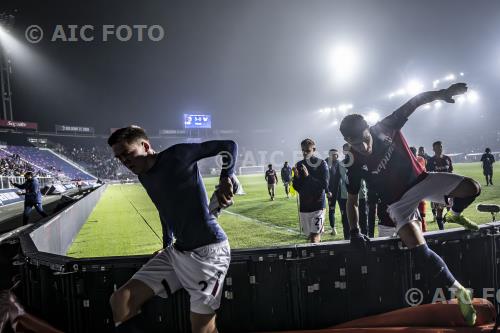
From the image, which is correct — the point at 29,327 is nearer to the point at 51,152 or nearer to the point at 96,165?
the point at 51,152

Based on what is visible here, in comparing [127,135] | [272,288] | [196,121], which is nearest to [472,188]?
[272,288]

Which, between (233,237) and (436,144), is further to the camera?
(233,237)

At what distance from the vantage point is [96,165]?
68500mm

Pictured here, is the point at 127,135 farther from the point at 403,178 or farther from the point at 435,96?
the point at 435,96

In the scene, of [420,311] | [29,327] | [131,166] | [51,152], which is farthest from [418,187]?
[51,152]

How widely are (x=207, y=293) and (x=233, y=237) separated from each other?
7.24m

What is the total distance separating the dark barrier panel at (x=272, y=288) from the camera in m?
3.23

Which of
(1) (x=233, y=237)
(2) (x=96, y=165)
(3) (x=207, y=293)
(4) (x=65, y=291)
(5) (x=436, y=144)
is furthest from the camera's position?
(2) (x=96, y=165)

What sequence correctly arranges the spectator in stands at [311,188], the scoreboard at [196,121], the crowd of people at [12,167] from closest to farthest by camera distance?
the spectator in stands at [311,188] < the crowd of people at [12,167] < the scoreboard at [196,121]

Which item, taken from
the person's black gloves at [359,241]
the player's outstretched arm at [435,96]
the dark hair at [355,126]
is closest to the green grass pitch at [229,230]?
the person's black gloves at [359,241]

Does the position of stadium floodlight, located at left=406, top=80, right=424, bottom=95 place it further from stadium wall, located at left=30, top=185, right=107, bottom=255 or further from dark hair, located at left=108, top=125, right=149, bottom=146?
dark hair, located at left=108, top=125, right=149, bottom=146

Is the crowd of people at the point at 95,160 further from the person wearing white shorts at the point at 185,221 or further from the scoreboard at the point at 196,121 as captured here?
the person wearing white shorts at the point at 185,221

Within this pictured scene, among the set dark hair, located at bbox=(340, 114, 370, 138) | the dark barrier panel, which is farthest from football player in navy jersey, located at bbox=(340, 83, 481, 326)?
the dark barrier panel

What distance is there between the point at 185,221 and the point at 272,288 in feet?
3.79
